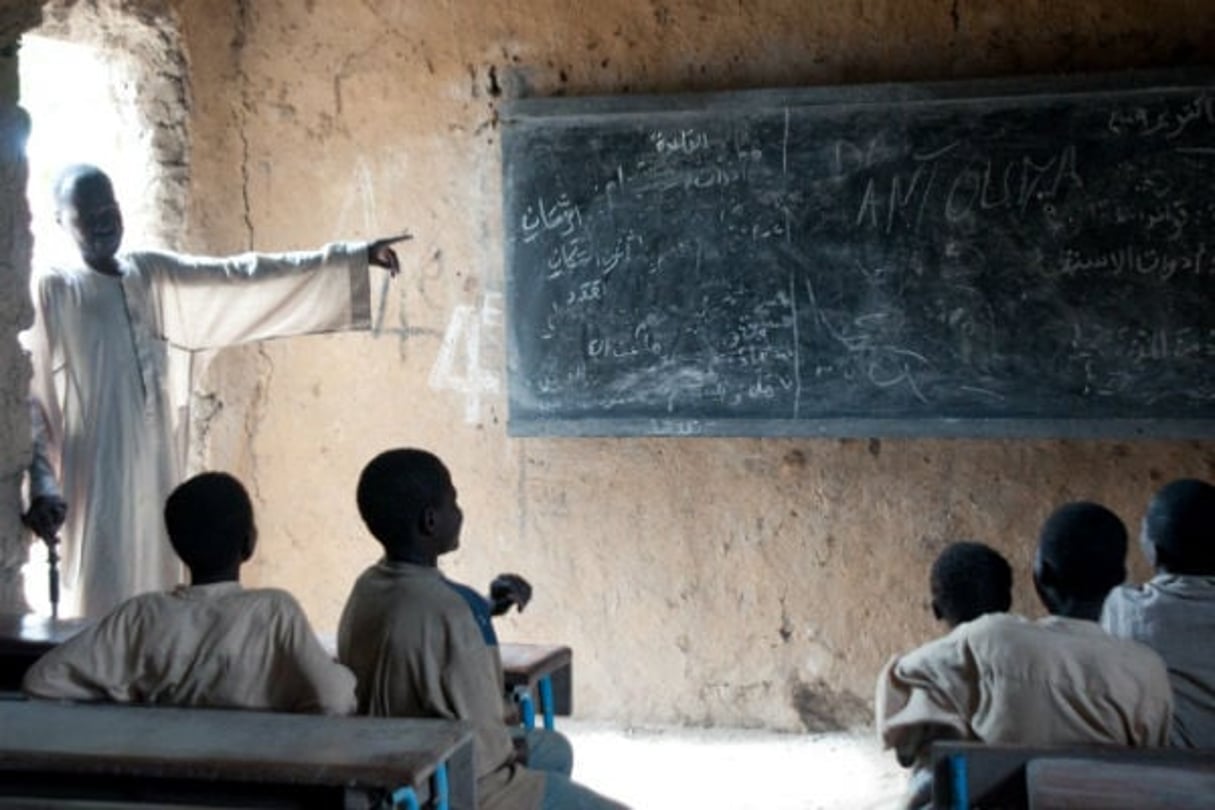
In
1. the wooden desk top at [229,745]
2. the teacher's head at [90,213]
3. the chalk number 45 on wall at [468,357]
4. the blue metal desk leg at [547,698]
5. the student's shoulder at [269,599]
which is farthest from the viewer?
the chalk number 45 on wall at [468,357]

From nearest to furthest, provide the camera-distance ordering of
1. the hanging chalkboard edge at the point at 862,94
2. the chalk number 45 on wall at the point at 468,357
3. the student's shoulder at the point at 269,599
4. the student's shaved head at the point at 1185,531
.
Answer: the student's shoulder at the point at 269,599 → the student's shaved head at the point at 1185,531 → the hanging chalkboard edge at the point at 862,94 → the chalk number 45 on wall at the point at 468,357

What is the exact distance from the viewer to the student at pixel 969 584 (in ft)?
8.82

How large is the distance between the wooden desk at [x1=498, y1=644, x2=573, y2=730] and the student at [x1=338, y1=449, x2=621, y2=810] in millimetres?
335

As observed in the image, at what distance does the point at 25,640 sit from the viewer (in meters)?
2.95

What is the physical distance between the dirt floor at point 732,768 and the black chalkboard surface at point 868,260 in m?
0.93

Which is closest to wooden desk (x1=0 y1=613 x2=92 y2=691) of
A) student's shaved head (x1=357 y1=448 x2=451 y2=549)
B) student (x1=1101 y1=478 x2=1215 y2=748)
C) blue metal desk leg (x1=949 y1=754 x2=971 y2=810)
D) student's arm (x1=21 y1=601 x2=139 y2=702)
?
student's arm (x1=21 y1=601 x2=139 y2=702)

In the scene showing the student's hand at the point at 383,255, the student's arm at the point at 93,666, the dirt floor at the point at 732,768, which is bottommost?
the dirt floor at the point at 732,768

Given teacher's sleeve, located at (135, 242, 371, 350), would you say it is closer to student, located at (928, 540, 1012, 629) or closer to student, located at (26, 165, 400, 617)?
student, located at (26, 165, 400, 617)

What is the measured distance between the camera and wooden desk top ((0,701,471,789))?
2.01 metres

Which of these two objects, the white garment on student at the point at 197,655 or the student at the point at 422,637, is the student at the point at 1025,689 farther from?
the white garment on student at the point at 197,655

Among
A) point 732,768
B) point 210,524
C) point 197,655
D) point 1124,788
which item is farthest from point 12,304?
point 1124,788

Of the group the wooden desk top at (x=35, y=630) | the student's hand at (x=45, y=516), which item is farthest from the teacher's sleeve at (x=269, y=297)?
the wooden desk top at (x=35, y=630)

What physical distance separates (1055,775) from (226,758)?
43.1 inches

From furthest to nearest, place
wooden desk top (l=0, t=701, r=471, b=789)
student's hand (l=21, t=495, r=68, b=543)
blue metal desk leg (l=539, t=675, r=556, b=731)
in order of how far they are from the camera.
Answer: student's hand (l=21, t=495, r=68, b=543), blue metal desk leg (l=539, t=675, r=556, b=731), wooden desk top (l=0, t=701, r=471, b=789)
